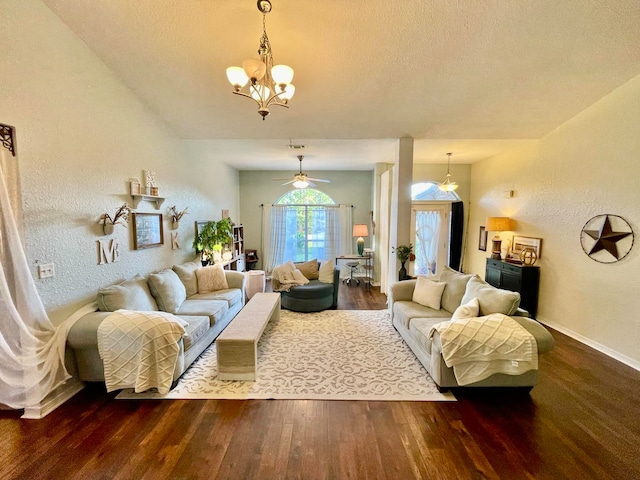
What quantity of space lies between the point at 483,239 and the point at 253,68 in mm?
5879

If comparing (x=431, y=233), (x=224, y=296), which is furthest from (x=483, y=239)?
(x=224, y=296)

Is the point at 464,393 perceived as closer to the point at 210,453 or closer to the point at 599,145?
the point at 210,453

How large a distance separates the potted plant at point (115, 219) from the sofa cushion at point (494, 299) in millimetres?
3976

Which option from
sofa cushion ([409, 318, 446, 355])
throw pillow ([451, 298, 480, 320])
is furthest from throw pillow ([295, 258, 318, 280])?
throw pillow ([451, 298, 480, 320])

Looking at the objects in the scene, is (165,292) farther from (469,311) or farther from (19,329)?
(469,311)

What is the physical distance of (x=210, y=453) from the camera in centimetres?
187

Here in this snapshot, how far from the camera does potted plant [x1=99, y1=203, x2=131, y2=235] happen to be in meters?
2.94

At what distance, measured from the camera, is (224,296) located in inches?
156

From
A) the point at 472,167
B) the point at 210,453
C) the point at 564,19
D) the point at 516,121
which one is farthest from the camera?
the point at 472,167

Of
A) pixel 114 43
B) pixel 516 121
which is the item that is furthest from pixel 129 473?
pixel 516 121

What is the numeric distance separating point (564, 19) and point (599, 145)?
1.82 m

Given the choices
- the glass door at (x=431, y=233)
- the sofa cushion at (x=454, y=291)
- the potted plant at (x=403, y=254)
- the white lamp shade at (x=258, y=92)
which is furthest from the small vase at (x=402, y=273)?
the white lamp shade at (x=258, y=92)

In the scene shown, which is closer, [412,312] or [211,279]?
[412,312]

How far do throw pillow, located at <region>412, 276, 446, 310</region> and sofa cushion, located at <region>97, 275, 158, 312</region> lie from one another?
3.32m
